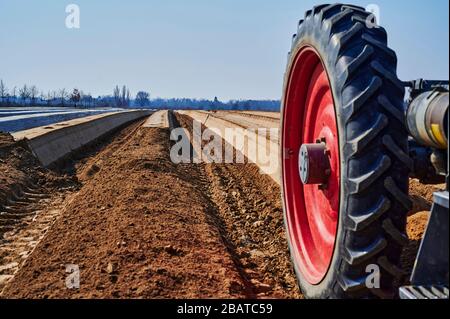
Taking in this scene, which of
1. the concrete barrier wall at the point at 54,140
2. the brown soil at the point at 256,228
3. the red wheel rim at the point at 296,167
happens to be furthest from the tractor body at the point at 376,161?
the concrete barrier wall at the point at 54,140

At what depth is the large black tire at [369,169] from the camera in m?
2.33

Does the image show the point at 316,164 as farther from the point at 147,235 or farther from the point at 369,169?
the point at 147,235

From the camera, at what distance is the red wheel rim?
3164 millimetres

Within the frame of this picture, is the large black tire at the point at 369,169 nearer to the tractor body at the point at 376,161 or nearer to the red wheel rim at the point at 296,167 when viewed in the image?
the tractor body at the point at 376,161

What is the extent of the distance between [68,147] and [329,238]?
490 inches

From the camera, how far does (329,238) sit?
3244 mm

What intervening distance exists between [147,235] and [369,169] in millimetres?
3089

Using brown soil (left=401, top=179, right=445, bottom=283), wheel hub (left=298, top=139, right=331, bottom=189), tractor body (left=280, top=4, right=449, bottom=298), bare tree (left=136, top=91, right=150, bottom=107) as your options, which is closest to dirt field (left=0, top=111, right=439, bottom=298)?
brown soil (left=401, top=179, right=445, bottom=283)

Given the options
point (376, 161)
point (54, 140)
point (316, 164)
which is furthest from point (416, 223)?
point (54, 140)

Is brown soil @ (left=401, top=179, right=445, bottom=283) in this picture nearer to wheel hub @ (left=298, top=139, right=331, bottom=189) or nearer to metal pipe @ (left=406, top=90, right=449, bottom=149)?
metal pipe @ (left=406, top=90, right=449, bottom=149)

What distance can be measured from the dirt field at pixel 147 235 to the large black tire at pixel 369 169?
135 centimetres

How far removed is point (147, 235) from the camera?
4.92m
